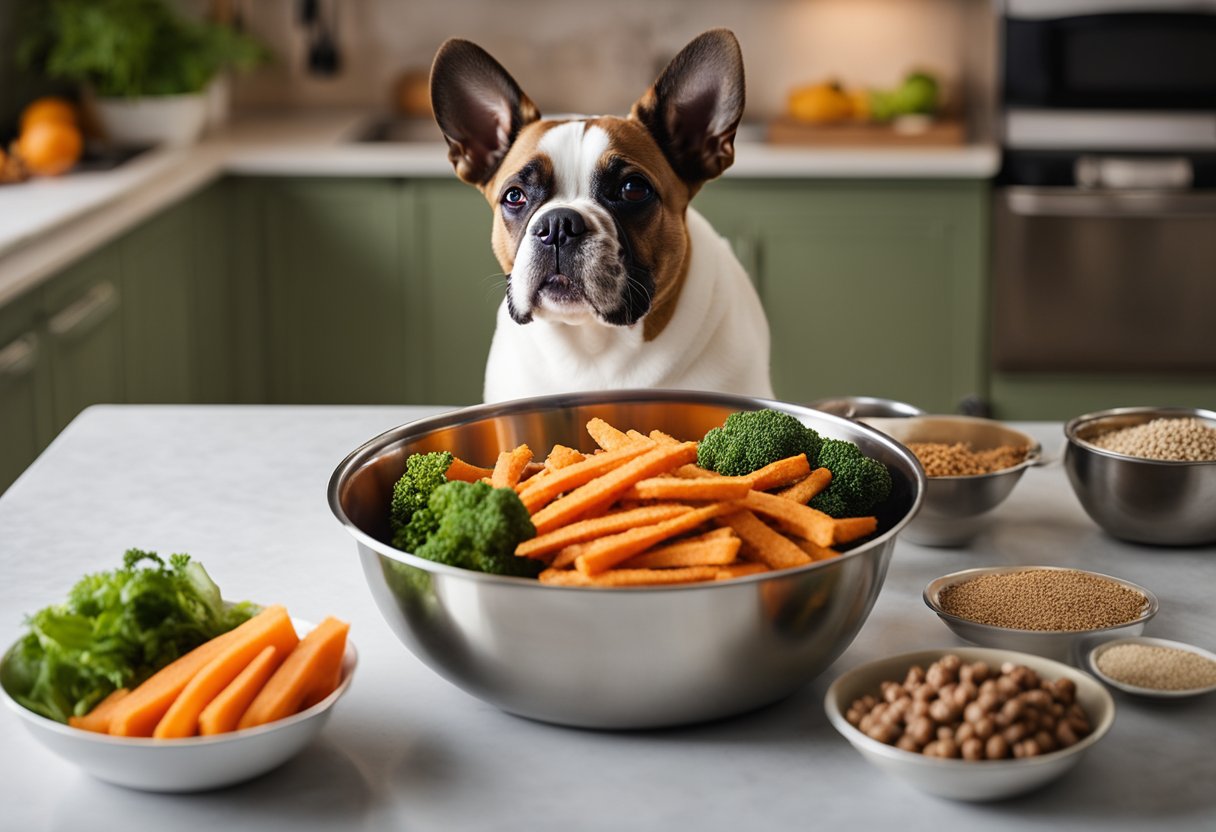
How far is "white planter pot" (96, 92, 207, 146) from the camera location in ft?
12.1

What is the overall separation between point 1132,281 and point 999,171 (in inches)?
17.7

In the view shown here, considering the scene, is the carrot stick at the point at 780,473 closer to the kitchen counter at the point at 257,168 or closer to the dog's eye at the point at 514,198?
the dog's eye at the point at 514,198

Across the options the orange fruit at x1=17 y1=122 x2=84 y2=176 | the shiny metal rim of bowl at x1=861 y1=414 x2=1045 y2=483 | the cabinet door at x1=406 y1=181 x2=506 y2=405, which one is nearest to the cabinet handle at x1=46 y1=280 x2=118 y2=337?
the orange fruit at x1=17 y1=122 x2=84 y2=176

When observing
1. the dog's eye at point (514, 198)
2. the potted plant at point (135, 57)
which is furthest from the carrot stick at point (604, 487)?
the potted plant at point (135, 57)

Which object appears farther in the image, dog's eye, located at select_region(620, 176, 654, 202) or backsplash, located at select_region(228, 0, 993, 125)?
backsplash, located at select_region(228, 0, 993, 125)

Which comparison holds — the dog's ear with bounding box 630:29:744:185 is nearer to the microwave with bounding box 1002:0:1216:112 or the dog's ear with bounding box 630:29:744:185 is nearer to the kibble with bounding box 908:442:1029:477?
the kibble with bounding box 908:442:1029:477

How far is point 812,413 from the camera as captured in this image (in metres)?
1.34

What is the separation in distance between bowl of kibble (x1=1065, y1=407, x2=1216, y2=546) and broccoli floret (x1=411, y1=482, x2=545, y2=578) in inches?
24.4

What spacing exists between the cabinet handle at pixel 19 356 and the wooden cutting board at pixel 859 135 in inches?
80.9

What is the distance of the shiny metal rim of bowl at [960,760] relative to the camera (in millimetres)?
911

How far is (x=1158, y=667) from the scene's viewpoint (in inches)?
42.6

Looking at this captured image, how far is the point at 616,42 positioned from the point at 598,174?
2687 mm

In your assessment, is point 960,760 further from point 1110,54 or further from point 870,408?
point 1110,54

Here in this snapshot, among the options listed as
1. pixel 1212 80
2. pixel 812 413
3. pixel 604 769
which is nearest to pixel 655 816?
pixel 604 769
